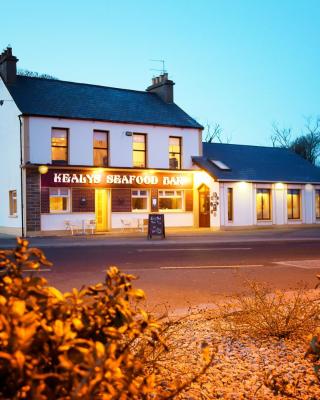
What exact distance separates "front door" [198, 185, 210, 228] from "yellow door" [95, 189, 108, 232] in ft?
20.0

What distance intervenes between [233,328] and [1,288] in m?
4.02

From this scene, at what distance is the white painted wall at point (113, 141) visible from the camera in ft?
94.6

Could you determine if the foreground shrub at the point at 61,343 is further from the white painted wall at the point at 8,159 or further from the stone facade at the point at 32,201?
the white painted wall at the point at 8,159

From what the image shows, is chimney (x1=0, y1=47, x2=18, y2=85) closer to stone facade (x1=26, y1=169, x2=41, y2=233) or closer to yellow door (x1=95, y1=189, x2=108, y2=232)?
stone facade (x1=26, y1=169, x2=41, y2=233)

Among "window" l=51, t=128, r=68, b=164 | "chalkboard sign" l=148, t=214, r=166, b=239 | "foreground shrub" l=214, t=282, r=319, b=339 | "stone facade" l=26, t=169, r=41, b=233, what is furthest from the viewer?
"window" l=51, t=128, r=68, b=164

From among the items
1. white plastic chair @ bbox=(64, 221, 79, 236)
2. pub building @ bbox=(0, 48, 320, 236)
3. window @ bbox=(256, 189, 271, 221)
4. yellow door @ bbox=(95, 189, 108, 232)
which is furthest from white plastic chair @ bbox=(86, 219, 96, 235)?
window @ bbox=(256, 189, 271, 221)

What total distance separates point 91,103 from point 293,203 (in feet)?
48.7

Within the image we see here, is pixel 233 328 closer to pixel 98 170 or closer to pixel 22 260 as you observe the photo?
pixel 22 260

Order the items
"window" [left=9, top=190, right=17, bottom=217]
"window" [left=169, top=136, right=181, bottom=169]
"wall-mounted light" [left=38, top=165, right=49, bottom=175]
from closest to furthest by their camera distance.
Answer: "wall-mounted light" [left=38, top=165, right=49, bottom=175] < "window" [left=9, top=190, right=17, bottom=217] < "window" [left=169, top=136, right=181, bottom=169]

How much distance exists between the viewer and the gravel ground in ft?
13.3

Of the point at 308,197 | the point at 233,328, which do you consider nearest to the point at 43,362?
the point at 233,328

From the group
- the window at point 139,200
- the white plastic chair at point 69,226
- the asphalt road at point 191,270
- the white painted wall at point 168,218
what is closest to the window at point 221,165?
the white painted wall at point 168,218

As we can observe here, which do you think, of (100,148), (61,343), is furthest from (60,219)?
A: (61,343)

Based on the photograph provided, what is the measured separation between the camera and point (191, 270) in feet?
41.1
